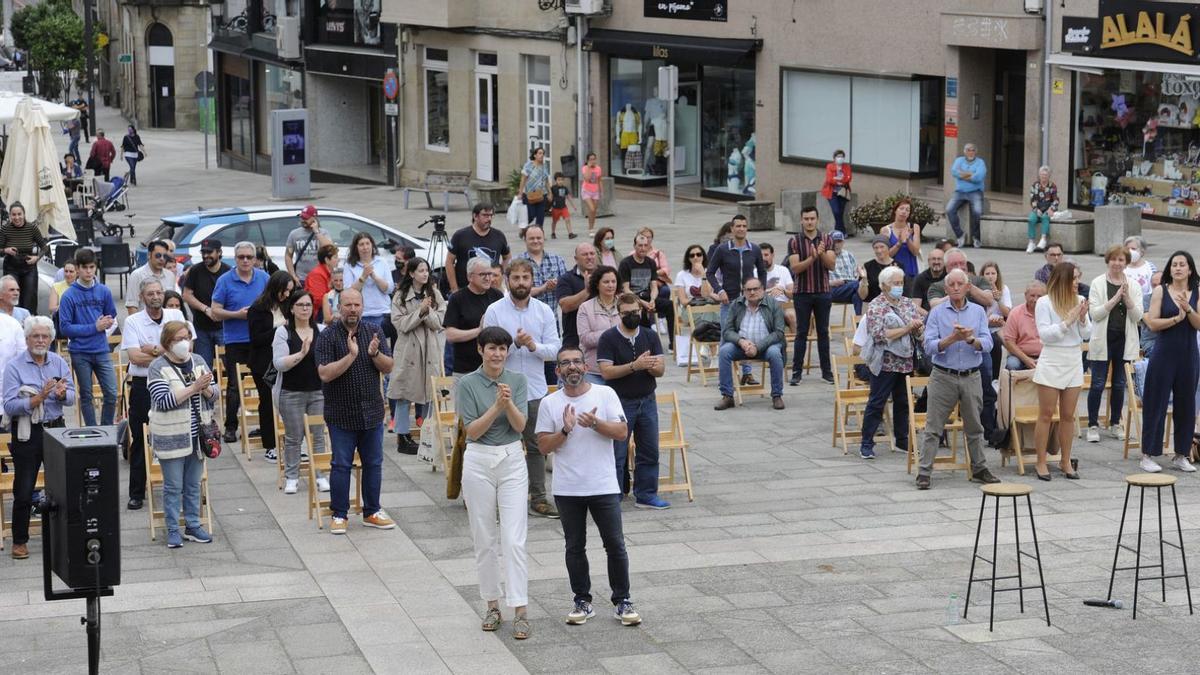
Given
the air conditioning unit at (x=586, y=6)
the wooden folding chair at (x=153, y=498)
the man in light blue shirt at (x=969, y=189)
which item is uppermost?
the air conditioning unit at (x=586, y=6)

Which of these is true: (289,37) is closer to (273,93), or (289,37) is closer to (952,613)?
(273,93)

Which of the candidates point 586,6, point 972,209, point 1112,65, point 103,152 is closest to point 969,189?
point 972,209

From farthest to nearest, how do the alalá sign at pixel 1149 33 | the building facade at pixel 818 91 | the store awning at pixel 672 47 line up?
the store awning at pixel 672 47
the building facade at pixel 818 91
the alalá sign at pixel 1149 33

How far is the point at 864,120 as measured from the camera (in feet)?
106

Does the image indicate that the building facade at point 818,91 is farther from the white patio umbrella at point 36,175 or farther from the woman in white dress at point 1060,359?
the woman in white dress at point 1060,359

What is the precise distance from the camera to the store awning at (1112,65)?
27188 mm

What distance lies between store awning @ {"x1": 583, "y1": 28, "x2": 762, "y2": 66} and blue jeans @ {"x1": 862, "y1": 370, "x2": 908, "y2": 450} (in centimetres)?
1946

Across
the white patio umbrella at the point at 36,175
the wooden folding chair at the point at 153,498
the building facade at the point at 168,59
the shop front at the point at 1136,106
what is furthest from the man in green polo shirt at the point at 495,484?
the building facade at the point at 168,59

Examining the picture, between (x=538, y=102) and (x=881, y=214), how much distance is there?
11.7 metres

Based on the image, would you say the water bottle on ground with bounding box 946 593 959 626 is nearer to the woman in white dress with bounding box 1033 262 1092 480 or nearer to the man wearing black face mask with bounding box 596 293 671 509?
the man wearing black face mask with bounding box 596 293 671 509

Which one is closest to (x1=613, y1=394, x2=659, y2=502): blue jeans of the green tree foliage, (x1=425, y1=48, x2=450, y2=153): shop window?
(x1=425, y1=48, x2=450, y2=153): shop window

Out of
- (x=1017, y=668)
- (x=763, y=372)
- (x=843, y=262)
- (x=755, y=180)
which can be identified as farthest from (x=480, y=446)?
(x=755, y=180)

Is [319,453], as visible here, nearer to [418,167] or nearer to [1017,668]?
[1017,668]

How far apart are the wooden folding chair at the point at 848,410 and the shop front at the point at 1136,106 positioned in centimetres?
1178
